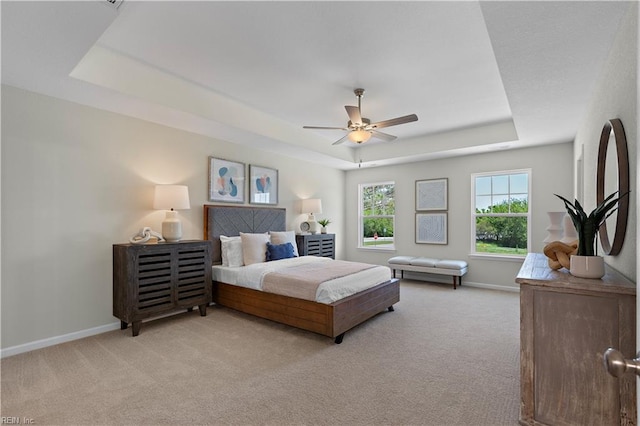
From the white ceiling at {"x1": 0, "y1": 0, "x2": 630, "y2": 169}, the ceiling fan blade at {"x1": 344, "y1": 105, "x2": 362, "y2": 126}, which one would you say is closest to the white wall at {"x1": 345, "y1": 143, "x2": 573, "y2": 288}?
the white ceiling at {"x1": 0, "y1": 0, "x2": 630, "y2": 169}

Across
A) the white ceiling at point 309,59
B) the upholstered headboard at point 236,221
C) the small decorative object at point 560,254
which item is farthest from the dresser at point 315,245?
the small decorative object at point 560,254

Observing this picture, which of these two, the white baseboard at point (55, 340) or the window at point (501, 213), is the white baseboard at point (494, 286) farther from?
the white baseboard at point (55, 340)

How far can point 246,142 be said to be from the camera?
495 cm

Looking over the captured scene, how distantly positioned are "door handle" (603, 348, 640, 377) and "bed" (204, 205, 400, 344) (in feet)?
8.24

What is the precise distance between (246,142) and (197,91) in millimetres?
1310

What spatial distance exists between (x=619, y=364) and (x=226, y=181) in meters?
4.77

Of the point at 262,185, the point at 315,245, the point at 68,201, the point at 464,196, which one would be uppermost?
the point at 262,185

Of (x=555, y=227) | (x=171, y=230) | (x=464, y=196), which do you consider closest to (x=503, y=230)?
(x=464, y=196)

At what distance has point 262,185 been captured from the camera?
542cm

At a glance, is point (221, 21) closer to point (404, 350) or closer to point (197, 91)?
point (197, 91)

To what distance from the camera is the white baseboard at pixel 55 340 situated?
2.83 meters

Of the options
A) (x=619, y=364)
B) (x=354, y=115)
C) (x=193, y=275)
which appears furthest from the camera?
(x=193, y=275)

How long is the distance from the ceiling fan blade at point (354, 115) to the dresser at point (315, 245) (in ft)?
8.96

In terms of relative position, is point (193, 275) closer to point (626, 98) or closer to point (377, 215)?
point (626, 98)
